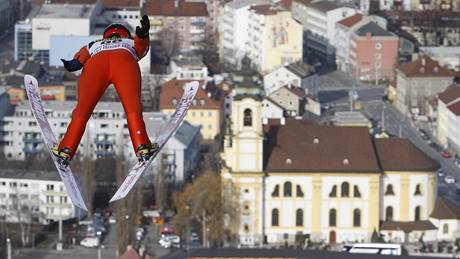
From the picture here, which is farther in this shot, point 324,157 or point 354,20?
point 354,20

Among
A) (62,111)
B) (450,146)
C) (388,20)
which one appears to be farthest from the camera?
(388,20)

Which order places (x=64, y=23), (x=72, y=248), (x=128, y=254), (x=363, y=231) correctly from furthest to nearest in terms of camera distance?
(x=64, y=23) → (x=363, y=231) → (x=72, y=248) → (x=128, y=254)

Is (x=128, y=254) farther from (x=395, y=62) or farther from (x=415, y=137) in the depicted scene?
(x=395, y=62)

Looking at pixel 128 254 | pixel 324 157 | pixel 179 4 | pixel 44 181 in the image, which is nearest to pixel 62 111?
pixel 44 181

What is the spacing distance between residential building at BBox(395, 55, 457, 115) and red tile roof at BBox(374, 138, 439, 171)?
20.1 feet

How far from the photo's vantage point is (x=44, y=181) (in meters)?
16.8

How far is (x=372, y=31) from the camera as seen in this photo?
2650 cm

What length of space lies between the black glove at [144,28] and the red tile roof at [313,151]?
38.7 feet

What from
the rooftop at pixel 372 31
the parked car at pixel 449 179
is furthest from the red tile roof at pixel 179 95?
the rooftop at pixel 372 31

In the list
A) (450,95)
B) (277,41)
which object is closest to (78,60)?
(450,95)

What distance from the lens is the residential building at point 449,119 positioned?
68.3 feet

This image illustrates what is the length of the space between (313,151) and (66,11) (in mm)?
11691

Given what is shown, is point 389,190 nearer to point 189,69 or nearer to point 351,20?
point 189,69

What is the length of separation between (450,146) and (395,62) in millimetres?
4991
